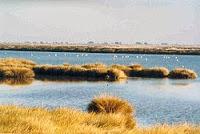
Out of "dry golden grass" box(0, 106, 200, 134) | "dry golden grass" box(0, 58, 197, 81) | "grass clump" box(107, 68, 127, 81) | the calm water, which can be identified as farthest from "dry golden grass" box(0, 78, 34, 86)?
"dry golden grass" box(0, 106, 200, 134)

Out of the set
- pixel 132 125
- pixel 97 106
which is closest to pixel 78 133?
pixel 132 125

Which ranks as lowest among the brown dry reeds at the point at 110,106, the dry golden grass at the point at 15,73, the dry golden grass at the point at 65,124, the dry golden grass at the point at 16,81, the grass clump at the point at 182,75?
the grass clump at the point at 182,75

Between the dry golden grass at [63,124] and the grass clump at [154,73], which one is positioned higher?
the dry golden grass at [63,124]

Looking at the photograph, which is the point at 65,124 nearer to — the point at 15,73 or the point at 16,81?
the point at 16,81

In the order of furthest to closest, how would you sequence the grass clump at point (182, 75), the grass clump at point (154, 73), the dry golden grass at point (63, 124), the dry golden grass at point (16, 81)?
the grass clump at point (154, 73)
the grass clump at point (182, 75)
the dry golden grass at point (16, 81)
the dry golden grass at point (63, 124)

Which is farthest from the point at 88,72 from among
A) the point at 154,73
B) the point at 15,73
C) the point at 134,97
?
the point at 134,97

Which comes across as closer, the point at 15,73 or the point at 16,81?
the point at 16,81

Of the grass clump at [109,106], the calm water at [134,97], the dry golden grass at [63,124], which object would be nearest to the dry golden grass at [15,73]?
the calm water at [134,97]

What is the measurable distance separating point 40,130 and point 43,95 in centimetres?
1902

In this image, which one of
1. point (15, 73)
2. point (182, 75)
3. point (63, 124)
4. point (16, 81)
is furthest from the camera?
point (182, 75)

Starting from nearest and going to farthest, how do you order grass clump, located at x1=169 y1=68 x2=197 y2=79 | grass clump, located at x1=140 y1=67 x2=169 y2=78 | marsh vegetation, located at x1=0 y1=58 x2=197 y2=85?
marsh vegetation, located at x1=0 y1=58 x2=197 y2=85 → grass clump, located at x1=169 y1=68 x2=197 y2=79 → grass clump, located at x1=140 y1=67 x2=169 y2=78

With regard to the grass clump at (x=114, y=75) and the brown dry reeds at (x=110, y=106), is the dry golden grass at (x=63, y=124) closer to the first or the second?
the brown dry reeds at (x=110, y=106)

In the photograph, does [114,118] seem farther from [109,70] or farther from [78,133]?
[109,70]

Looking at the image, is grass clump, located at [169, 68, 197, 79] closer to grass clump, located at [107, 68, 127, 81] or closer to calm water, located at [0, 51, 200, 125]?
grass clump, located at [107, 68, 127, 81]
